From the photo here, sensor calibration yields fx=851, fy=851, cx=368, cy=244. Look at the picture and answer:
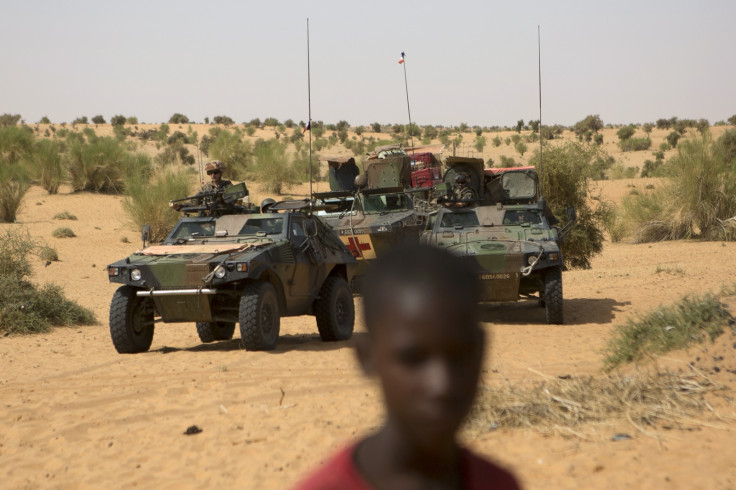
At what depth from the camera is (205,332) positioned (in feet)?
34.6

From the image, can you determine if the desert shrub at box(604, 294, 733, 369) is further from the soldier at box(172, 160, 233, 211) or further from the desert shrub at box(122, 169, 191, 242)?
the desert shrub at box(122, 169, 191, 242)

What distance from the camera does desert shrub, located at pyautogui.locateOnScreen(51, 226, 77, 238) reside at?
23.1m

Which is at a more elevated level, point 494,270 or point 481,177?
point 481,177

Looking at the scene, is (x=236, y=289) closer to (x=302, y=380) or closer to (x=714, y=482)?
(x=302, y=380)

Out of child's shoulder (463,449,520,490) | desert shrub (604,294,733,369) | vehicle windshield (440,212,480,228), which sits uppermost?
vehicle windshield (440,212,480,228)

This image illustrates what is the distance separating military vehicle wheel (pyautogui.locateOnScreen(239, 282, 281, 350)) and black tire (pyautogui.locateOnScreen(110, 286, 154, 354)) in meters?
1.24

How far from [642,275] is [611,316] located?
458 cm

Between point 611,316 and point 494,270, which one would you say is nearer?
point 494,270

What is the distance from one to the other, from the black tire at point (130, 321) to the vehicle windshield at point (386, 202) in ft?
22.8

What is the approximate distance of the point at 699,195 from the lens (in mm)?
21859

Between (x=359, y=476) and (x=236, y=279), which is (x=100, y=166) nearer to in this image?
(x=236, y=279)

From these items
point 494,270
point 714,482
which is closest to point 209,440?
point 714,482

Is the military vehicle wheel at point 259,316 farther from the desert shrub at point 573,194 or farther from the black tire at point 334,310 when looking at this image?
the desert shrub at point 573,194

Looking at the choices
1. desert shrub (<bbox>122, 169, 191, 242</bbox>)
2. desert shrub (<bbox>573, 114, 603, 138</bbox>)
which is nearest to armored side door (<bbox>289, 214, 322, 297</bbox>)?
desert shrub (<bbox>122, 169, 191, 242</bbox>)
